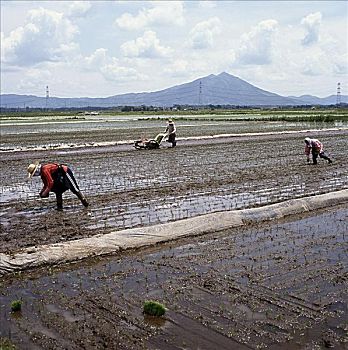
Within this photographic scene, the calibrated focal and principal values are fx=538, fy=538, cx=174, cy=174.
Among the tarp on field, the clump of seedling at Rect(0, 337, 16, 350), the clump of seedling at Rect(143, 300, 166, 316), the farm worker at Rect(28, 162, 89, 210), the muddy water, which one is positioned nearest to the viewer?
the clump of seedling at Rect(0, 337, 16, 350)

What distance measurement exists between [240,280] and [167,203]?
16.0 feet

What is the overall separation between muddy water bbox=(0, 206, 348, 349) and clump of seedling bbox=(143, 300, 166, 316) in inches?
2.7

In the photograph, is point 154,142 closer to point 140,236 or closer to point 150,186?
point 150,186

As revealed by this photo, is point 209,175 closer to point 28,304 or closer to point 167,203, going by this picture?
point 167,203

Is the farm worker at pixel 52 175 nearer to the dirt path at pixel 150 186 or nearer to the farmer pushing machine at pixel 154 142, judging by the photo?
the dirt path at pixel 150 186

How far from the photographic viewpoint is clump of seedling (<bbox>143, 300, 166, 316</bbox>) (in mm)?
5289

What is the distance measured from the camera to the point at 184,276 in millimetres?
6465

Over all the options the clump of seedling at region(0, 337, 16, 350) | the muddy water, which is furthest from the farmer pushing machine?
the clump of seedling at region(0, 337, 16, 350)

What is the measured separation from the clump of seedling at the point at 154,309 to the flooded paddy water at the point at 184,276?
3.0 inches

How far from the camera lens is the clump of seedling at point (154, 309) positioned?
5.29m

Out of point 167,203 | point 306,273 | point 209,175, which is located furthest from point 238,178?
point 306,273

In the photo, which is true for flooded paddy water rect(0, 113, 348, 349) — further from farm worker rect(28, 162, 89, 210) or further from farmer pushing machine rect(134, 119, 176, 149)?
farmer pushing machine rect(134, 119, 176, 149)

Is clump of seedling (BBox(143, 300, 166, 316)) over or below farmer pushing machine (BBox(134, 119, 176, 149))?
below

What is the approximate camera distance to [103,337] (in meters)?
4.84
